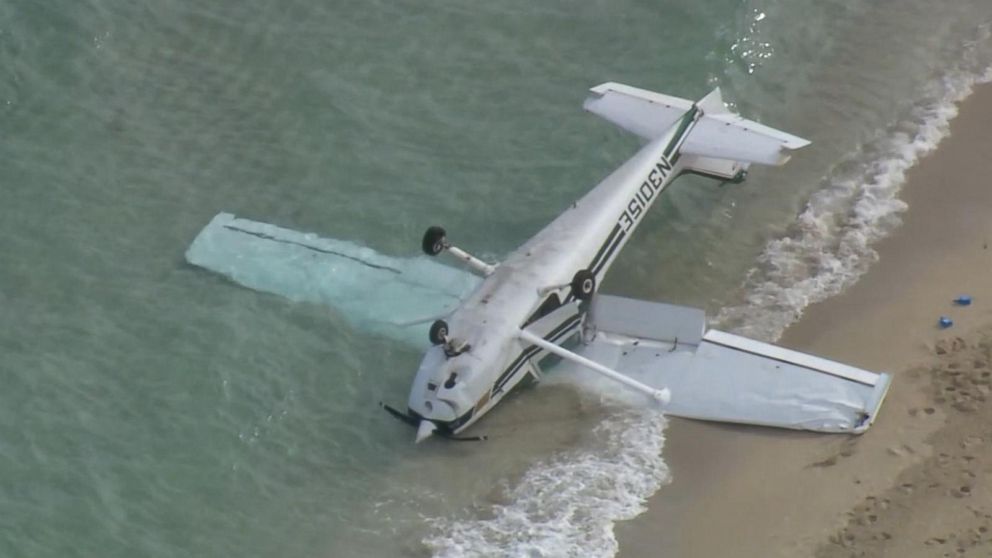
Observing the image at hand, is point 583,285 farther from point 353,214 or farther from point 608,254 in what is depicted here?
point 353,214

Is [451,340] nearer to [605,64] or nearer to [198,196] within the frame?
[198,196]

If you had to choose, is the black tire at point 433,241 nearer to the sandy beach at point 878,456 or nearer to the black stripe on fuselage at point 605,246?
the black stripe on fuselage at point 605,246

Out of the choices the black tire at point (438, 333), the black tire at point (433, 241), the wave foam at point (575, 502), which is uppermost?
the black tire at point (433, 241)

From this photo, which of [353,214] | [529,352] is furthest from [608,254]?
[353,214]

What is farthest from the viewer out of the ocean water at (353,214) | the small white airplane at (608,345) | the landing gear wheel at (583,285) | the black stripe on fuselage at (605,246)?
the black stripe on fuselage at (605,246)

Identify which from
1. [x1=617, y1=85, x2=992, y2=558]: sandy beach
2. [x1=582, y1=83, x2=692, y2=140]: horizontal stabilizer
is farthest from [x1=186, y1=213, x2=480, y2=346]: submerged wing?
[x1=617, y1=85, x2=992, y2=558]: sandy beach

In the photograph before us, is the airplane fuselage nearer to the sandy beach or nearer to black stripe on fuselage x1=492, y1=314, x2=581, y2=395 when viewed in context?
black stripe on fuselage x1=492, y1=314, x2=581, y2=395

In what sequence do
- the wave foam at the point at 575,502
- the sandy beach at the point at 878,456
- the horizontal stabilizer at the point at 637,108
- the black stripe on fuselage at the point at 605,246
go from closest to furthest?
1. the sandy beach at the point at 878,456
2. the wave foam at the point at 575,502
3. the black stripe on fuselage at the point at 605,246
4. the horizontal stabilizer at the point at 637,108

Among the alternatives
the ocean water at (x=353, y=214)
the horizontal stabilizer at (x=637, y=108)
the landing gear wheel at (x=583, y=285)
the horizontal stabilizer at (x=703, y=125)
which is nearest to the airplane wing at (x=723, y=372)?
the landing gear wheel at (x=583, y=285)
